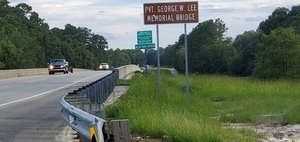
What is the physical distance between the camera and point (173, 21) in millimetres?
17062

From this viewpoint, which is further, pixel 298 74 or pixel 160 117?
pixel 298 74

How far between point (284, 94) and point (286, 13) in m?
88.0

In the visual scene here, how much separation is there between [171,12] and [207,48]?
291 feet

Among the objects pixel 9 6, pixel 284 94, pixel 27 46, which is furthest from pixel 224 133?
pixel 9 6

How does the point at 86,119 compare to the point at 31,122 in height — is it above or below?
above

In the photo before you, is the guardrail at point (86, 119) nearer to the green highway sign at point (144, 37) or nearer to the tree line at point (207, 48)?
the green highway sign at point (144, 37)

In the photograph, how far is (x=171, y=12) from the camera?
17156 millimetres

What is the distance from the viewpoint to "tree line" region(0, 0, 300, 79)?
74188mm

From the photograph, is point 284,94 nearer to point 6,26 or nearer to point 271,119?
point 271,119

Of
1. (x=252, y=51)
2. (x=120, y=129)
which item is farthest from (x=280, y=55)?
(x=120, y=129)

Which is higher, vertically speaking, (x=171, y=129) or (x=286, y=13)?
(x=286, y=13)

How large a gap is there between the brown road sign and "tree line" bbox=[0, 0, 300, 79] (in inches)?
1669

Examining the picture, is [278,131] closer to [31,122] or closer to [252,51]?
[31,122]

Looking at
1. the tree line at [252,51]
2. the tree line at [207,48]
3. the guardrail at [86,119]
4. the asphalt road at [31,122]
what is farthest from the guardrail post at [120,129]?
the tree line at [207,48]
